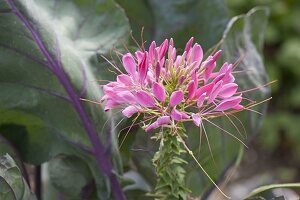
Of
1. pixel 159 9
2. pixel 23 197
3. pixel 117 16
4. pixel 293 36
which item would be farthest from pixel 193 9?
pixel 293 36

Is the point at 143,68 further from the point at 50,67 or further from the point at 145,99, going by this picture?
the point at 50,67

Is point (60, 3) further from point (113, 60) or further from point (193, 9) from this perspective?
point (193, 9)

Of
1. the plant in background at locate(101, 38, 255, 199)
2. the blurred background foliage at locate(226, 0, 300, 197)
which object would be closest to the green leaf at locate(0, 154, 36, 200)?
the plant in background at locate(101, 38, 255, 199)

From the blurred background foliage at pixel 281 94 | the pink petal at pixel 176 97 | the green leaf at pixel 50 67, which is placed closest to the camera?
the pink petal at pixel 176 97

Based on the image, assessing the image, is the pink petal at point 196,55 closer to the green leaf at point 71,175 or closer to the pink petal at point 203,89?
the pink petal at point 203,89

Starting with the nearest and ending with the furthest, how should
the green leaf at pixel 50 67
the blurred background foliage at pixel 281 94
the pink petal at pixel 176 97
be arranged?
1. the pink petal at pixel 176 97
2. the green leaf at pixel 50 67
3. the blurred background foliage at pixel 281 94

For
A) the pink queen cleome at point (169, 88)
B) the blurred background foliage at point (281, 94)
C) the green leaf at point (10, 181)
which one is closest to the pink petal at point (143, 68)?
the pink queen cleome at point (169, 88)
